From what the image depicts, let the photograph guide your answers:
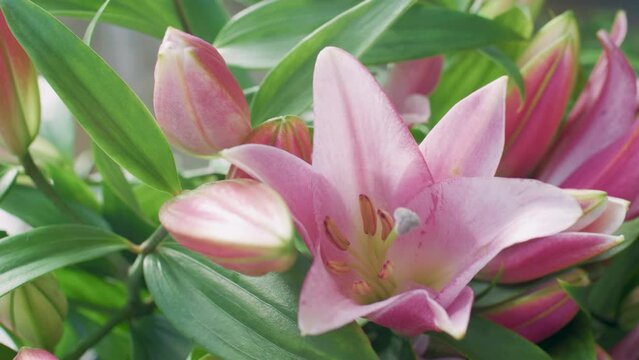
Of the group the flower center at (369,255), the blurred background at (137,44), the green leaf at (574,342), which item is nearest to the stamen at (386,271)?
the flower center at (369,255)

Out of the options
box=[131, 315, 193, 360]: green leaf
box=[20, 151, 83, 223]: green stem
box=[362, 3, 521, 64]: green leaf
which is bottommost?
box=[131, 315, 193, 360]: green leaf

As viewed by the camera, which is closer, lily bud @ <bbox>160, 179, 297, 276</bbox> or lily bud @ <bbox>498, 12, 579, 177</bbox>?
lily bud @ <bbox>160, 179, 297, 276</bbox>

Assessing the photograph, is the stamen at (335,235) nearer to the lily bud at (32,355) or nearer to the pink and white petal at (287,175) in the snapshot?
the pink and white petal at (287,175)

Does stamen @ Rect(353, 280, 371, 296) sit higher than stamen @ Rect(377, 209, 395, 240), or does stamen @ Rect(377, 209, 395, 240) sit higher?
stamen @ Rect(377, 209, 395, 240)

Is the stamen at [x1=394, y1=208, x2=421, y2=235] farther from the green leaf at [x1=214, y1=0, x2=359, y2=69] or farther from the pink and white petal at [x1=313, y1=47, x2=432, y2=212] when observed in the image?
the green leaf at [x1=214, y1=0, x2=359, y2=69]

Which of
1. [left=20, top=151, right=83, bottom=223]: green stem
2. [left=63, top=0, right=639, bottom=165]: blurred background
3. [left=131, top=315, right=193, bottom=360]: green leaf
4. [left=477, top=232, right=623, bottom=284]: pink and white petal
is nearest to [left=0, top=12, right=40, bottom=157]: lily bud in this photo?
[left=20, top=151, right=83, bottom=223]: green stem

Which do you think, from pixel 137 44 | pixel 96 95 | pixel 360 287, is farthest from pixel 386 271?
pixel 137 44
